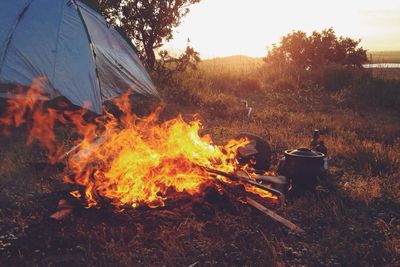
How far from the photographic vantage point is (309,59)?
69.6ft

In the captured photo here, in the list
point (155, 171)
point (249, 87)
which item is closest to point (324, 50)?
point (249, 87)

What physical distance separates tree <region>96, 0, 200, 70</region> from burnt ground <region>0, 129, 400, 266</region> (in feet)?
31.9

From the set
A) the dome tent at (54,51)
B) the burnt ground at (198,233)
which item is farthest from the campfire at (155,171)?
the dome tent at (54,51)

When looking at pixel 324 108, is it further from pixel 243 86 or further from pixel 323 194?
pixel 323 194

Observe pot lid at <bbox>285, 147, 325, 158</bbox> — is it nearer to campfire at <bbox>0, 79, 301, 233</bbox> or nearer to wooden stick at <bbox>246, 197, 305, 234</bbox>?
campfire at <bbox>0, 79, 301, 233</bbox>

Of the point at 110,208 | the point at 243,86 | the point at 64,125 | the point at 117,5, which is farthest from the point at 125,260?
the point at 243,86

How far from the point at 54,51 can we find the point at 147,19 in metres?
6.48

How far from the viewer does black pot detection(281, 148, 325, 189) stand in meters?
4.90

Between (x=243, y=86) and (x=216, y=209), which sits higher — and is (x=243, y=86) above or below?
above

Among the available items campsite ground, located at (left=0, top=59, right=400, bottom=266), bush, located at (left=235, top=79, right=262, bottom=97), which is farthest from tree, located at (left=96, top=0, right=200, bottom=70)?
campsite ground, located at (left=0, top=59, right=400, bottom=266)

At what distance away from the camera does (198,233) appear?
3.85 m

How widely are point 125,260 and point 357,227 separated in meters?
2.45

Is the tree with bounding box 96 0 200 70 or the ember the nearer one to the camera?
the ember

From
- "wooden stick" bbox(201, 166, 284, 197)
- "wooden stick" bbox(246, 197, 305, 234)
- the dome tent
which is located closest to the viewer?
"wooden stick" bbox(246, 197, 305, 234)
